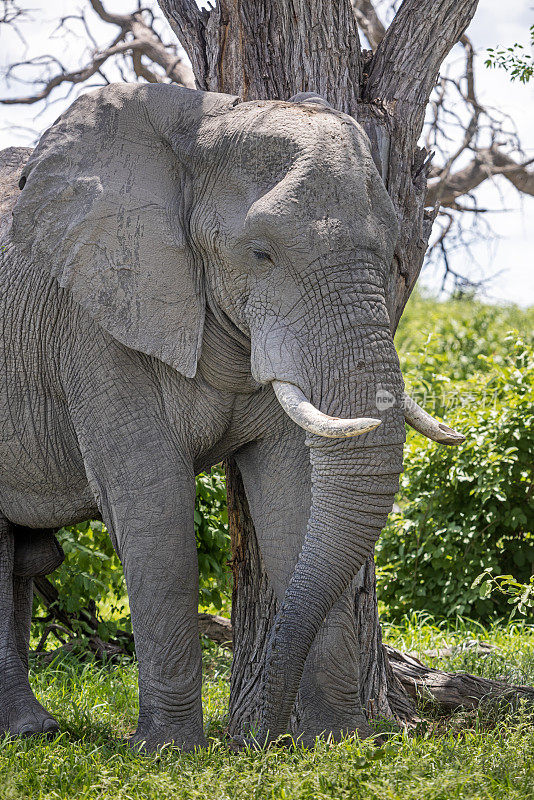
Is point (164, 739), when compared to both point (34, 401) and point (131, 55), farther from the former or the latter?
point (131, 55)

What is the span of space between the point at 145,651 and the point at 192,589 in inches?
11.8

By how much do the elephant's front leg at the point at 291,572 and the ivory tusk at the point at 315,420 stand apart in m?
0.69

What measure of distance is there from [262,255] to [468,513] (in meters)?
3.81

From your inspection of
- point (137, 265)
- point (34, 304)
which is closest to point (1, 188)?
point (34, 304)

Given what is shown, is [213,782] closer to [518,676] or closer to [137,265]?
[137,265]

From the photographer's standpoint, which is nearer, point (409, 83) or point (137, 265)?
point (137, 265)

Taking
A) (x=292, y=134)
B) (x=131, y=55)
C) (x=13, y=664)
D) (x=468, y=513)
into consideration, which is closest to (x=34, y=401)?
(x=13, y=664)

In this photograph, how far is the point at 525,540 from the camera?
6996 millimetres

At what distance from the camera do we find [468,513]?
702cm

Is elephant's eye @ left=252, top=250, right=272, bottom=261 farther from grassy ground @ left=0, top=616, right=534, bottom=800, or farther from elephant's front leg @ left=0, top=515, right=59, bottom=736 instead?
elephant's front leg @ left=0, top=515, right=59, bottom=736

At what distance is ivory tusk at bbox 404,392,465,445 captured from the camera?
3938 millimetres

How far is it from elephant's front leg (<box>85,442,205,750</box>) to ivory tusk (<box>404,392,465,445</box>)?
3.01 feet

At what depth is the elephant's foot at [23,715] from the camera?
4.41 m

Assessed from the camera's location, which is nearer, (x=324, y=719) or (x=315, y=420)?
(x=315, y=420)
